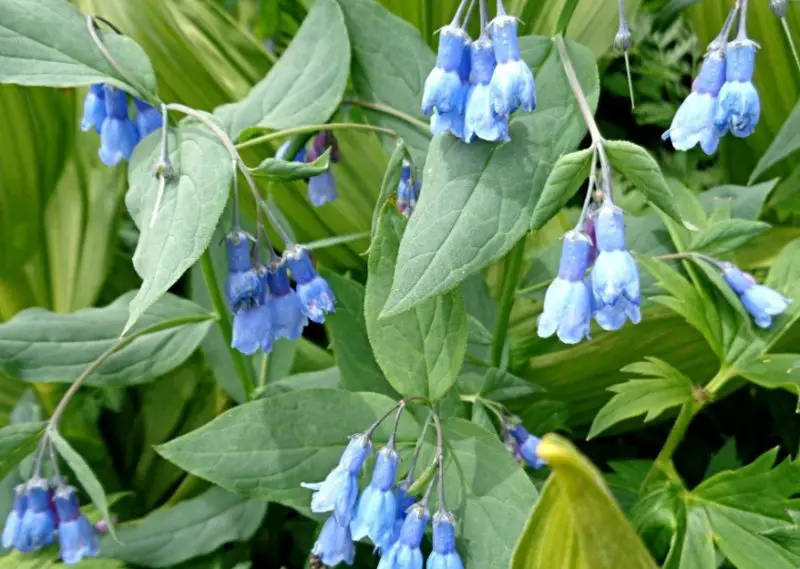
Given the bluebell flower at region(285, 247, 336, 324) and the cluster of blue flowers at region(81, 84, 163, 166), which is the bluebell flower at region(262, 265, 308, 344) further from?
the cluster of blue flowers at region(81, 84, 163, 166)

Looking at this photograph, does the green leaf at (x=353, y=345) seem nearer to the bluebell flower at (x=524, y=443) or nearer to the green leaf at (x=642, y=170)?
the bluebell flower at (x=524, y=443)

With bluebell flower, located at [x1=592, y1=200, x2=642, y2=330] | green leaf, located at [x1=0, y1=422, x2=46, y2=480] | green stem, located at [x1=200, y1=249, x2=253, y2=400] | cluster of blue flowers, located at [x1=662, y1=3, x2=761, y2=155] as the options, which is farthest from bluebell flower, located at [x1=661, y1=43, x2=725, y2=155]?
green leaf, located at [x1=0, y1=422, x2=46, y2=480]

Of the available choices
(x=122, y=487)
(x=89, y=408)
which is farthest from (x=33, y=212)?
(x=122, y=487)

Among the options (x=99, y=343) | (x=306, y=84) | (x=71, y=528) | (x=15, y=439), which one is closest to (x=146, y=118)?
(x=306, y=84)

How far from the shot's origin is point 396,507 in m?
0.84

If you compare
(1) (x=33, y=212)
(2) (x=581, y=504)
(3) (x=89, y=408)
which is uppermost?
(2) (x=581, y=504)

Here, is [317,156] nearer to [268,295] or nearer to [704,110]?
[268,295]

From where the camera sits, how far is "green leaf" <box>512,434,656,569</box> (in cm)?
60

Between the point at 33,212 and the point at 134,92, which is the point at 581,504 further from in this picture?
the point at 33,212

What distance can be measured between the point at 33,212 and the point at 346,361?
2.69 ft

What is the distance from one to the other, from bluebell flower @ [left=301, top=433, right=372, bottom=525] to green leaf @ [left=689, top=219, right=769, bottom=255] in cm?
55

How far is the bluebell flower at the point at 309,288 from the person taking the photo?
96 centimetres

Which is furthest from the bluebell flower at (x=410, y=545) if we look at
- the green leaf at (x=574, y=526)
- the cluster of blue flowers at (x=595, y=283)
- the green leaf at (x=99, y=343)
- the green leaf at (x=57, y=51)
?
the green leaf at (x=57, y=51)

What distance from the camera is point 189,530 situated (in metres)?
1.17
